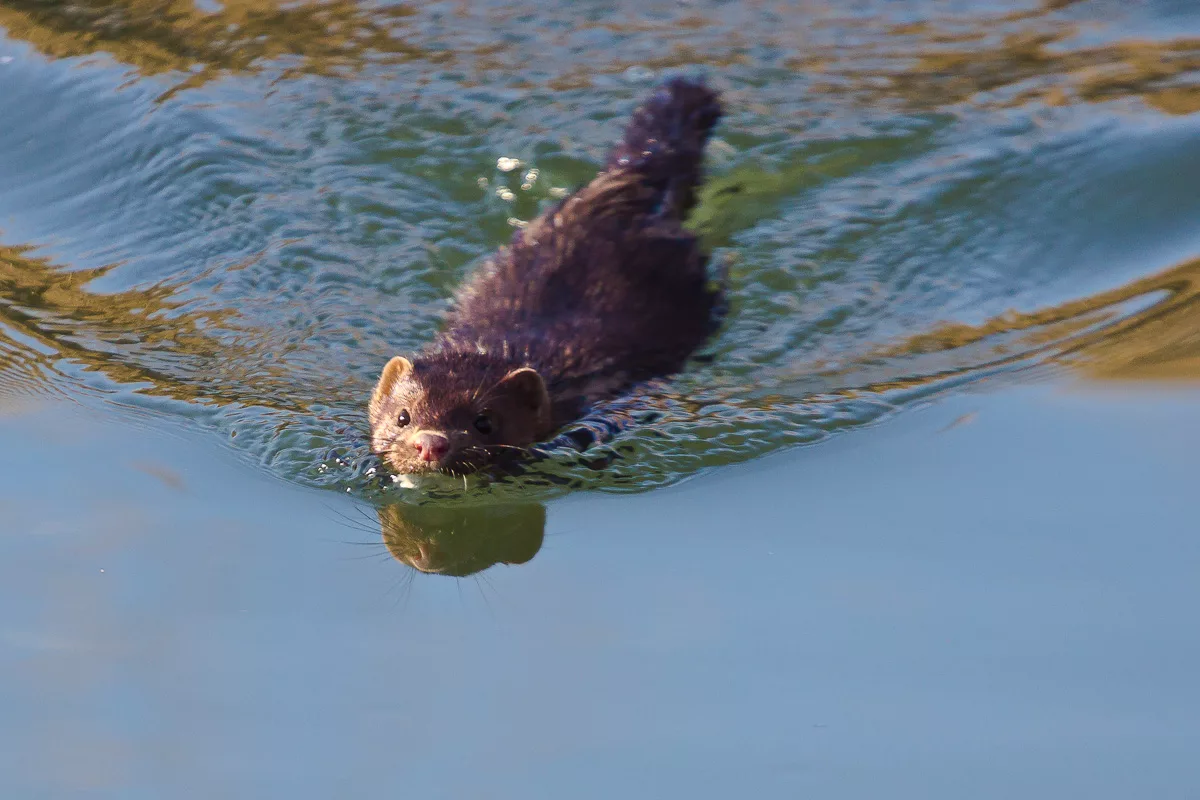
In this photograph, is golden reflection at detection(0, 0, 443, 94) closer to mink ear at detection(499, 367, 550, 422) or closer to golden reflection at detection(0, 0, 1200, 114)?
golden reflection at detection(0, 0, 1200, 114)

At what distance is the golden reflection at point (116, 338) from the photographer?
604 cm

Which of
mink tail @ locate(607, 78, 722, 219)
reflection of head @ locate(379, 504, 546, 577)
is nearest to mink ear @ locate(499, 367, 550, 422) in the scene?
reflection of head @ locate(379, 504, 546, 577)

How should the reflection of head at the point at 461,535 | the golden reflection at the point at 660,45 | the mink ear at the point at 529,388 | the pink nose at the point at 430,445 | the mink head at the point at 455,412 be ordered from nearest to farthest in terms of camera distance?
the reflection of head at the point at 461,535
the pink nose at the point at 430,445
the mink head at the point at 455,412
the mink ear at the point at 529,388
the golden reflection at the point at 660,45

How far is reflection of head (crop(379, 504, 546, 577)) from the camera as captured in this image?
191 inches

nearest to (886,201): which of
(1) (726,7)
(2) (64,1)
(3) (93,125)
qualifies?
(1) (726,7)

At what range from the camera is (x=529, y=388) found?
5750 millimetres

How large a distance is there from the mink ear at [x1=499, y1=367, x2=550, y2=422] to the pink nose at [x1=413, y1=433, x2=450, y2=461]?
47cm

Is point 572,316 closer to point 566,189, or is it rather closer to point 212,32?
point 566,189

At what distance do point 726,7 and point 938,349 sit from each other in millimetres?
3850

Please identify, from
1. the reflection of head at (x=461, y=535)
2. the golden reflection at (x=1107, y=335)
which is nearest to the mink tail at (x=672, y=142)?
the golden reflection at (x=1107, y=335)

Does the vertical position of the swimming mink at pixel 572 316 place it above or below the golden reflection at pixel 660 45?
below

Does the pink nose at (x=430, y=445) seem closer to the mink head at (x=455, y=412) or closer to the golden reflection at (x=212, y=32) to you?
the mink head at (x=455, y=412)

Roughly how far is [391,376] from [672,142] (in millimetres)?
2244

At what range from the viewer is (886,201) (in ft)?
24.9
